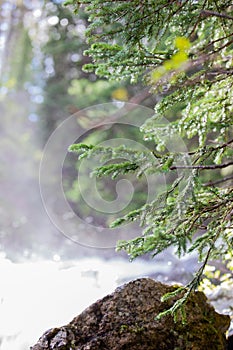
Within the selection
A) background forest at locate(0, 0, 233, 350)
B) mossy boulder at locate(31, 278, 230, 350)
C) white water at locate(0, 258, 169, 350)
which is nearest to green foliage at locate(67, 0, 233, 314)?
background forest at locate(0, 0, 233, 350)

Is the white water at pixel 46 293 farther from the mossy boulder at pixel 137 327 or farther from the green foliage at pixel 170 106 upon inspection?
the green foliage at pixel 170 106

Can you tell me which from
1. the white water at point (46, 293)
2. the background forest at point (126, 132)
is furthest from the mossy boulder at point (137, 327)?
the white water at point (46, 293)

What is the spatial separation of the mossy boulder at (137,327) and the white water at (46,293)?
0.82 m

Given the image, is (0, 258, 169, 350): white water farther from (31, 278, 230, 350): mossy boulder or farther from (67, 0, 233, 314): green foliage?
(67, 0, 233, 314): green foliage

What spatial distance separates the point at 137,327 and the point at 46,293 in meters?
1.77

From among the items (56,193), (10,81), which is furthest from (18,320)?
(56,193)

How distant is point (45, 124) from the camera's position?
9531 millimetres

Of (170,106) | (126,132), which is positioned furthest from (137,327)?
(126,132)

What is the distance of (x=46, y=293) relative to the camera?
381cm

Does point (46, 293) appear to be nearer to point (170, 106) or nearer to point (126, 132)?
point (170, 106)

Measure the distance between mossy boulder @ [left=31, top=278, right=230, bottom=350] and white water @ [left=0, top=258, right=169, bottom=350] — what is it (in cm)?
82

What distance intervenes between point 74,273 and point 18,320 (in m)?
1.27

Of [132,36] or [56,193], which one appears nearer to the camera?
[132,36]

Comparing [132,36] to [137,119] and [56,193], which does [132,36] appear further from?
[56,193]
